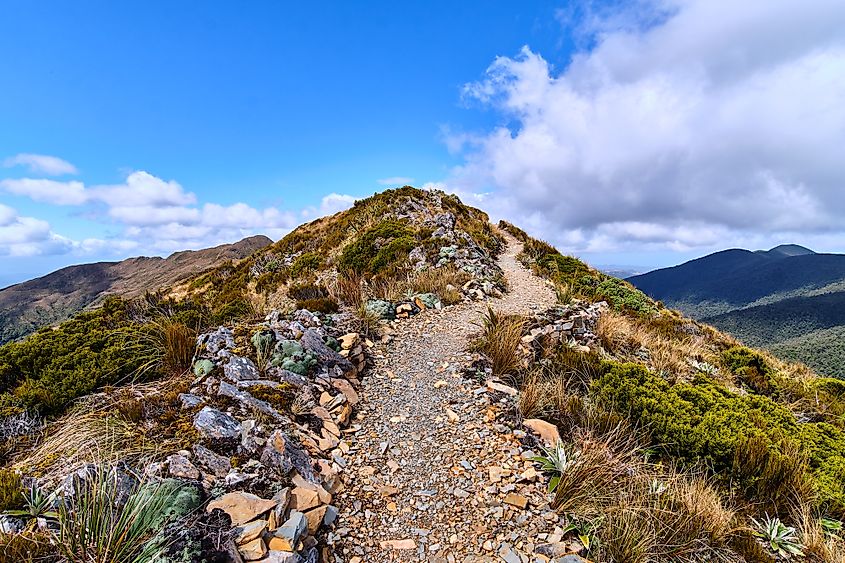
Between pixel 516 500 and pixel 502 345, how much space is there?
3312 millimetres

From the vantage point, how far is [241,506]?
328 centimetres

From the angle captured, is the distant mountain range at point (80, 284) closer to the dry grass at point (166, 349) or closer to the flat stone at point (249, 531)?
the dry grass at point (166, 349)

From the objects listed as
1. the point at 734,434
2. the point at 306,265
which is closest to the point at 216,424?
the point at 734,434

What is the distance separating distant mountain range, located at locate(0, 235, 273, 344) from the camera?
7238 centimetres

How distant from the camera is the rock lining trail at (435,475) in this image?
3.64 metres

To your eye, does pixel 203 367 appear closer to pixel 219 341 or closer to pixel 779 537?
pixel 219 341

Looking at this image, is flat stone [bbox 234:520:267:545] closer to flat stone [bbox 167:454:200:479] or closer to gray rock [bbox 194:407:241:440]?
flat stone [bbox 167:454:200:479]

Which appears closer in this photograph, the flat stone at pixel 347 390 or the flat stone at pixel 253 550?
the flat stone at pixel 253 550

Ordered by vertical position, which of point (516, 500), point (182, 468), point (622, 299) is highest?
point (622, 299)

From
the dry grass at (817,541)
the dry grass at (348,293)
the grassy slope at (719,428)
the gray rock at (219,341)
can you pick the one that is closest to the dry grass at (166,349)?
the gray rock at (219,341)

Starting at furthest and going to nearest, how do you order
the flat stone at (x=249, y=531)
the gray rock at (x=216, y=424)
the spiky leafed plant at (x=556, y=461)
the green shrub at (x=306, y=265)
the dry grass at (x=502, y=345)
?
the green shrub at (x=306, y=265), the dry grass at (x=502, y=345), the spiky leafed plant at (x=556, y=461), the gray rock at (x=216, y=424), the flat stone at (x=249, y=531)

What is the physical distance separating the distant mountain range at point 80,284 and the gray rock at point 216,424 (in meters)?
63.7

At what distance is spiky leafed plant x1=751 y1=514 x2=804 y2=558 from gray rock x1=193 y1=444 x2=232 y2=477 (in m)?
5.50

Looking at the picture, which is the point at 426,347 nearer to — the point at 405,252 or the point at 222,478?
the point at 222,478
